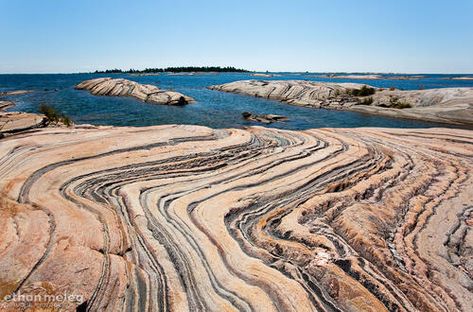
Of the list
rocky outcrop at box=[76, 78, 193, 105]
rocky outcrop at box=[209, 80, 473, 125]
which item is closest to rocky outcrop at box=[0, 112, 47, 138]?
rocky outcrop at box=[76, 78, 193, 105]

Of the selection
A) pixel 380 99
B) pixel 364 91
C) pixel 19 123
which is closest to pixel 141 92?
pixel 19 123

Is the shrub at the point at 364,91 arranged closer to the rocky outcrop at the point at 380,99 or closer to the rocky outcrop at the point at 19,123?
the rocky outcrop at the point at 380,99

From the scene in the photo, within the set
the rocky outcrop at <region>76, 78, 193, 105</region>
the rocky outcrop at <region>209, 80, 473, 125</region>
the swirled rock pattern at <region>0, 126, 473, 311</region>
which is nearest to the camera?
the swirled rock pattern at <region>0, 126, 473, 311</region>

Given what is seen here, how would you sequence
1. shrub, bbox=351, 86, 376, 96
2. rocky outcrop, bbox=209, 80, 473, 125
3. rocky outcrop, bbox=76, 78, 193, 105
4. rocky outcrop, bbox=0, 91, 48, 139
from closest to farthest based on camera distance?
rocky outcrop, bbox=0, 91, 48, 139 → rocky outcrop, bbox=209, 80, 473, 125 → rocky outcrop, bbox=76, 78, 193, 105 → shrub, bbox=351, 86, 376, 96

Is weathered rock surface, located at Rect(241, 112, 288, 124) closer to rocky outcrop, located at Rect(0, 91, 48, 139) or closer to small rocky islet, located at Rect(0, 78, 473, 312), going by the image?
small rocky islet, located at Rect(0, 78, 473, 312)

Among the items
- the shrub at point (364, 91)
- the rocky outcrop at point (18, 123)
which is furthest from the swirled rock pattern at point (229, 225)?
the shrub at point (364, 91)

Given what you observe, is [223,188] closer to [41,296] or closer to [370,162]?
[41,296]
